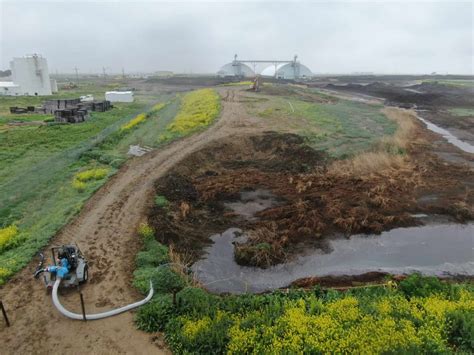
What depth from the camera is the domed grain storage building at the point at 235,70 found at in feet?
358

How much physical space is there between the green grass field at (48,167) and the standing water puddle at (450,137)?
23469 mm

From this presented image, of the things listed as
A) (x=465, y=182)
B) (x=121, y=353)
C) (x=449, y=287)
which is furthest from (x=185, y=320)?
(x=465, y=182)

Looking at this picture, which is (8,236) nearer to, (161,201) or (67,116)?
(161,201)

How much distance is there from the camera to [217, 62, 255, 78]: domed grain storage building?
358 feet

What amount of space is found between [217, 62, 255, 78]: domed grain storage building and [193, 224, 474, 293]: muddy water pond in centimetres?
10036

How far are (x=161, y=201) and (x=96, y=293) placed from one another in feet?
19.3

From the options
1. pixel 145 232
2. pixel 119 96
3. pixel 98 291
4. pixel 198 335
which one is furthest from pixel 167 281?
pixel 119 96

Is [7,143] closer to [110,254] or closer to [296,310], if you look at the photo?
[110,254]

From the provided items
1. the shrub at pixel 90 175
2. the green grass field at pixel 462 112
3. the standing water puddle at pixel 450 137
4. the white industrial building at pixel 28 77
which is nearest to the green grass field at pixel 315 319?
the shrub at pixel 90 175

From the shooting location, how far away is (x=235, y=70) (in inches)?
4309

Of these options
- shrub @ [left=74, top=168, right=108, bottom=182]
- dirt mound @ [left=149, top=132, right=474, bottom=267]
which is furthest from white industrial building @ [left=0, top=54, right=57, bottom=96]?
shrub @ [left=74, top=168, right=108, bottom=182]

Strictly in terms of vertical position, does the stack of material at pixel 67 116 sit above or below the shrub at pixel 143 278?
above

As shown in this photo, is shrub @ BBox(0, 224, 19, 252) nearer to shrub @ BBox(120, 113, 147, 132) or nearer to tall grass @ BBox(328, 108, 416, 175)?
shrub @ BBox(120, 113, 147, 132)

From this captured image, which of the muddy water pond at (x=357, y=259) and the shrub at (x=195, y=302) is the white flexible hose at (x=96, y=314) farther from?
the muddy water pond at (x=357, y=259)
